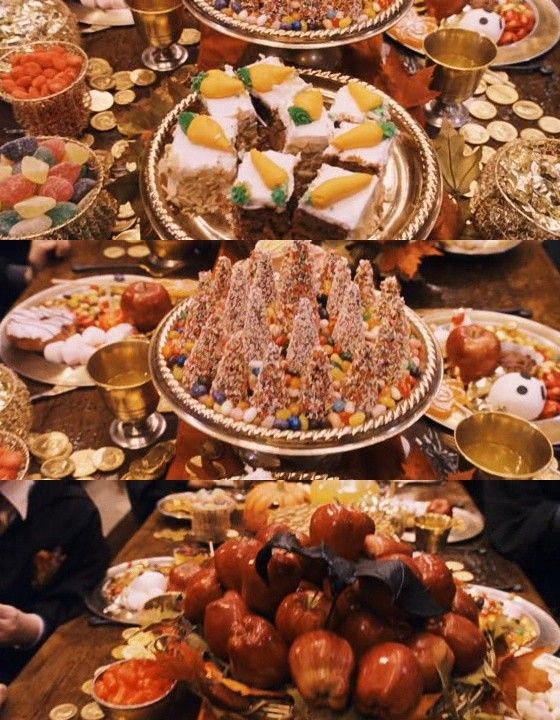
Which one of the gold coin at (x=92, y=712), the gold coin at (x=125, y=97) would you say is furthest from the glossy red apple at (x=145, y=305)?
the gold coin at (x=125, y=97)

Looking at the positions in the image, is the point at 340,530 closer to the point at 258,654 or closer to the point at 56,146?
the point at 258,654

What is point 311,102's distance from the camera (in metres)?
1.88

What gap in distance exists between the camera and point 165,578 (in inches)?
48.2

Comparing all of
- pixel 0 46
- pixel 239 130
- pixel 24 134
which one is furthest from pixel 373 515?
pixel 0 46

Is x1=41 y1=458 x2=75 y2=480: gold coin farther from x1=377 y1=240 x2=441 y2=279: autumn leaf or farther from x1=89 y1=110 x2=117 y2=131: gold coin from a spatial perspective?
x1=89 y1=110 x2=117 y2=131: gold coin

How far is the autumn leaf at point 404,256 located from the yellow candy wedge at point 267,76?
0.58m

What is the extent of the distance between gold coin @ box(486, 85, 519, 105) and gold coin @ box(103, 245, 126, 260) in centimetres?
122

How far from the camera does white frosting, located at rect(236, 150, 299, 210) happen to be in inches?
68.0

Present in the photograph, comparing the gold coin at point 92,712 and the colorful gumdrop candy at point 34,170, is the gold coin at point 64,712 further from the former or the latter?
the colorful gumdrop candy at point 34,170

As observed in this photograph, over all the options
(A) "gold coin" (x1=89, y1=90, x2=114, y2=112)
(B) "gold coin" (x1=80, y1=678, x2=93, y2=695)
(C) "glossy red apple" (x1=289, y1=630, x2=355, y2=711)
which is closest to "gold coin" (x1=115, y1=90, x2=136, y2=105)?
(A) "gold coin" (x1=89, y1=90, x2=114, y2=112)

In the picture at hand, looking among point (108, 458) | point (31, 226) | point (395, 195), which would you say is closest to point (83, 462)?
point (108, 458)

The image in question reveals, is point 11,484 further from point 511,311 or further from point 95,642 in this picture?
point 511,311

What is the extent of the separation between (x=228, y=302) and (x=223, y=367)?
152 millimetres

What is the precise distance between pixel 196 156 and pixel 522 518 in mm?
1040
